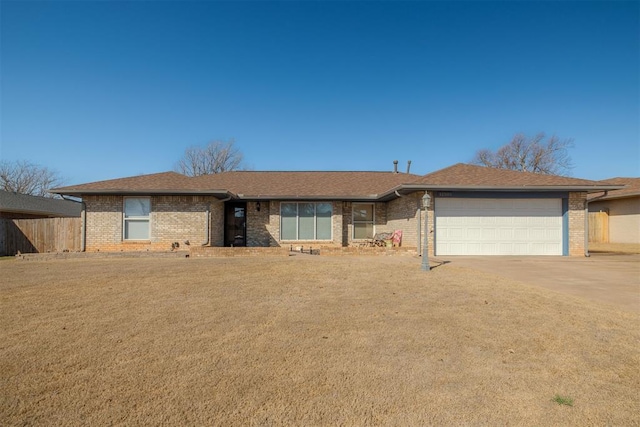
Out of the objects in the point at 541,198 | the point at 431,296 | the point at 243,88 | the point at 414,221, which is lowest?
the point at 431,296

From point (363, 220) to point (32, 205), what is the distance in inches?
829

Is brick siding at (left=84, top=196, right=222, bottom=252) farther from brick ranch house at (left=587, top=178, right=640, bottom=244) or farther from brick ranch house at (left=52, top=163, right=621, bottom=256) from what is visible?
brick ranch house at (left=587, top=178, right=640, bottom=244)

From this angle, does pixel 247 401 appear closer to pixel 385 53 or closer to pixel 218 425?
pixel 218 425

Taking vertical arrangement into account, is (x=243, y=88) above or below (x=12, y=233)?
above

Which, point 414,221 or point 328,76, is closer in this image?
point 414,221

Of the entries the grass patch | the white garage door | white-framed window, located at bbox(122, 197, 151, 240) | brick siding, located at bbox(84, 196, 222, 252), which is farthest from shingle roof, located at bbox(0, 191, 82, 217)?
the grass patch

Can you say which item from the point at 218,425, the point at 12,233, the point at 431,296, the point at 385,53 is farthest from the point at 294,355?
the point at 12,233

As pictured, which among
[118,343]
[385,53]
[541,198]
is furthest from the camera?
[385,53]

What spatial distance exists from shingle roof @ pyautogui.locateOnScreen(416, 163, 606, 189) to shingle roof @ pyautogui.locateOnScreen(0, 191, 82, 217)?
74.1ft

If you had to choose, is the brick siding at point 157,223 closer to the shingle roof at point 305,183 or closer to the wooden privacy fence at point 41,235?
the shingle roof at point 305,183

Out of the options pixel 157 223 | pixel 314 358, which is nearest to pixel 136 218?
pixel 157 223

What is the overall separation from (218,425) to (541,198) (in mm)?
14164

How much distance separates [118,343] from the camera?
142 inches

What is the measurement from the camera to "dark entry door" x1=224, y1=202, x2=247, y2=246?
Answer: 1606 cm
